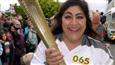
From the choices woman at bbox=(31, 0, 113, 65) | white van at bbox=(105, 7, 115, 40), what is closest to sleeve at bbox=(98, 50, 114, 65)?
woman at bbox=(31, 0, 113, 65)

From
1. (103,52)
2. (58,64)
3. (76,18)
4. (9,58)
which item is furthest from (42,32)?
(9,58)

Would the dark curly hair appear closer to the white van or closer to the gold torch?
the gold torch

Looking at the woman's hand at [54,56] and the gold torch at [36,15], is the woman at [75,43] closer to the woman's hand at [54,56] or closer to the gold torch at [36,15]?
the woman's hand at [54,56]

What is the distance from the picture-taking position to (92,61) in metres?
2.42

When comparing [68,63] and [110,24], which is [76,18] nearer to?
[68,63]

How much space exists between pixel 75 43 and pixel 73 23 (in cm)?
24

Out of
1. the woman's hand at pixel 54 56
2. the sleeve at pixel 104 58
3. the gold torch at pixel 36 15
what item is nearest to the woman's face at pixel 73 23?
the sleeve at pixel 104 58

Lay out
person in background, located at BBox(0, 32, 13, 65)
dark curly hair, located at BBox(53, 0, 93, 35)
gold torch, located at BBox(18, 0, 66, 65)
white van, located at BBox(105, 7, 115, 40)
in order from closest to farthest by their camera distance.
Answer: gold torch, located at BBox(18, 0, 66, 65) < dark curly hair, located at BBox(53, 0, 93, 35) < person in background, located at BBox(0, 32, 13, 65) < white van, located at BBox(105, 7, 115, 40)

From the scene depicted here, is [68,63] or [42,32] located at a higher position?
[42,32]

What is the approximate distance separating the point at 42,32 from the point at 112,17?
18903 mm

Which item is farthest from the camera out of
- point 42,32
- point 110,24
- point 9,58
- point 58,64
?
point 110,24

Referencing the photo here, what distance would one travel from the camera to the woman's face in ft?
7.68

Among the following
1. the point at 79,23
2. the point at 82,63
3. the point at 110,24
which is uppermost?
the point at 79,23

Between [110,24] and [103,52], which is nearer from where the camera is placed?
[103,52]
